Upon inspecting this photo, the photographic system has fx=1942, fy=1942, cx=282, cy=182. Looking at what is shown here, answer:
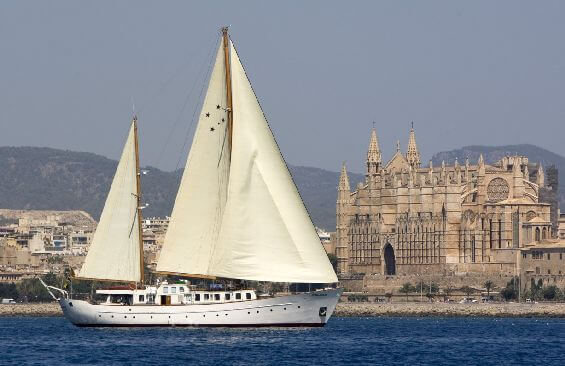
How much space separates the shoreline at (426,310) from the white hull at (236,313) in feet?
179

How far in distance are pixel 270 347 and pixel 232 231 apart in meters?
8.38

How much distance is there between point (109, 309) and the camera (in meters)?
87.6

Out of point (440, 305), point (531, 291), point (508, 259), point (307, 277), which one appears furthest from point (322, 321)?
point (508, 259)

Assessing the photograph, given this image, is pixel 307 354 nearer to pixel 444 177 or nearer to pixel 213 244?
pixel 213 244

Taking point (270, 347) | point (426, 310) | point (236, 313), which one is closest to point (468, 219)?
point (426, 310)

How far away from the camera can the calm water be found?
7288cm

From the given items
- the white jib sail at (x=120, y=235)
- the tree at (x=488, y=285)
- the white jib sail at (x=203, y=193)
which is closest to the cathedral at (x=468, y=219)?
the tree at (x=488, y=285)

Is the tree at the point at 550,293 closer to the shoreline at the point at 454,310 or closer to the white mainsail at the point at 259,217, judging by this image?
the shoreline at the point at 454,310

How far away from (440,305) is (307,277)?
67008mm

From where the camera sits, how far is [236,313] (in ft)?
279

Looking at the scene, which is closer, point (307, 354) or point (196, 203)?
point (307, 354)

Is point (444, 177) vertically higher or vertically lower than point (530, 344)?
higher

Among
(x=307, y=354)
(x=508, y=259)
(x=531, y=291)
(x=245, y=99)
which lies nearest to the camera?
(x=307, y=354)

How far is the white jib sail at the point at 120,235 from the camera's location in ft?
290
